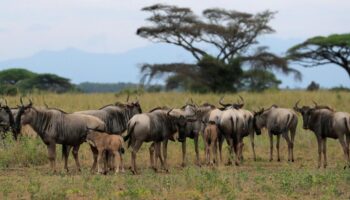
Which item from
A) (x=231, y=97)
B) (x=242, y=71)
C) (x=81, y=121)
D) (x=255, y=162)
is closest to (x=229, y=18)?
(x=242, y=71)

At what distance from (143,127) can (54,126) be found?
1747mm

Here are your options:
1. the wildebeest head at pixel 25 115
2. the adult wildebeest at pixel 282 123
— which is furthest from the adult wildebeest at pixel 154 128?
the adult wildebeest at pixel 282 123

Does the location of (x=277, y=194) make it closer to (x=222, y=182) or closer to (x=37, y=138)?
(x=222, y=182)

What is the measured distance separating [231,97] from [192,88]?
7.69m

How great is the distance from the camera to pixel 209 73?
3684 cm

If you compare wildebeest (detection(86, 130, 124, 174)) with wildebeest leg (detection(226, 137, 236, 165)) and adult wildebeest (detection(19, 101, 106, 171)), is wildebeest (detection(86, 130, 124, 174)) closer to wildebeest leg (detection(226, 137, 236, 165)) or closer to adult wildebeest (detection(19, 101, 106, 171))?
adult wildebeest (detection(19, 101, 106, 171))

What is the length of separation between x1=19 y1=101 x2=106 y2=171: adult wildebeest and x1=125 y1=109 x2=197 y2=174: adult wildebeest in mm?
669

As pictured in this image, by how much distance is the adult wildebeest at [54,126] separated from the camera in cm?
1330

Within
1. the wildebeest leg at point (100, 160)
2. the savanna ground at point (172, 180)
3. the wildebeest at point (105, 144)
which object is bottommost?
the savanna ground at point (172, 180)

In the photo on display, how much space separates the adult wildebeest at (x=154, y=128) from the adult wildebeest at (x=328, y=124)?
2819 millimetres

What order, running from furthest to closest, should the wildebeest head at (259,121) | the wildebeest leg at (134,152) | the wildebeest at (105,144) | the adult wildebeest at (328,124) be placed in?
the wildebeest head at (259,121), the adult wildebeest at (328,124), the wildebeest leg at (134,152), the wildebeest at (105,144)

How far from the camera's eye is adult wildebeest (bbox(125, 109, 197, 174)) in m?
13.4

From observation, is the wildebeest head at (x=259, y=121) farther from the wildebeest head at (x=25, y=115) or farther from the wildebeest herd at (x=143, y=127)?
the wildebeest head at (x=25, y=115)

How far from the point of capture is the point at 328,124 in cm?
1457
